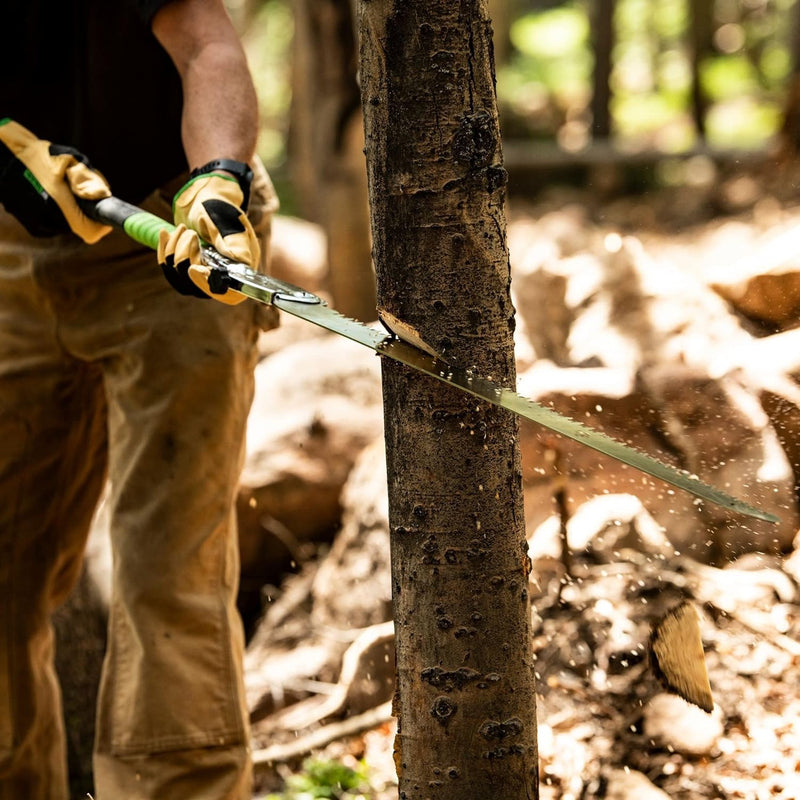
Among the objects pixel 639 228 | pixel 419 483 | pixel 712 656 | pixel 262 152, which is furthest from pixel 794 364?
pixel 262 152

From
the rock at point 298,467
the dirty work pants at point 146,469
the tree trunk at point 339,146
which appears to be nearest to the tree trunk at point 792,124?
the tree trunk at point 339,146

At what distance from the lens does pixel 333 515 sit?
4.13 m

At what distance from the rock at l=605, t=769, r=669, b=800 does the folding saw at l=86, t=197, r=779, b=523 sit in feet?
3.05

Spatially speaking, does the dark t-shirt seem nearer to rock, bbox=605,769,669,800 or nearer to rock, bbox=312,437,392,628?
rock, bbox=312,437,392,628

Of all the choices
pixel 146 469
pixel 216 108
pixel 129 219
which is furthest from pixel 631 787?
pixel 216 108

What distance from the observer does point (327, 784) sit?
2.77 m

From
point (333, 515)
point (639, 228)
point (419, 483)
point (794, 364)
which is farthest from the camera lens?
point (639, 228)

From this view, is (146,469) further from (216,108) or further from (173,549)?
(216,108)

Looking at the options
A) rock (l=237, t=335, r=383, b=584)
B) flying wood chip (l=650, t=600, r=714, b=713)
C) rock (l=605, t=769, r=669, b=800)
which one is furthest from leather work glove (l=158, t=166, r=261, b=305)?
rock (l=237, t=335, r=383, b=584)

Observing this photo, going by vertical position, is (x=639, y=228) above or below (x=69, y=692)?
above

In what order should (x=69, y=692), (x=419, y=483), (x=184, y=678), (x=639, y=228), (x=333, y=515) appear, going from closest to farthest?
(x=419, y=483) < (x=184, y=678) < (x=69, y=692) < (x=333, y=515) < (x=639, y=228)

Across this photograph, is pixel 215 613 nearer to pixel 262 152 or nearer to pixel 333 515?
pixel 333 515

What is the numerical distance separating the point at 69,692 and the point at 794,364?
269cm

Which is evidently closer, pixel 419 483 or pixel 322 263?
pixel 419 483
